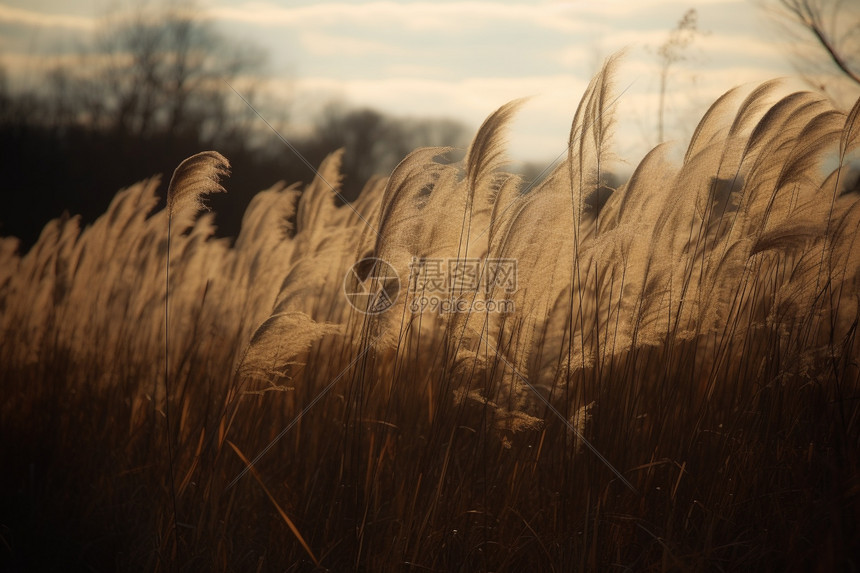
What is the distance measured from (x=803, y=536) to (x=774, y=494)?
1.10ft

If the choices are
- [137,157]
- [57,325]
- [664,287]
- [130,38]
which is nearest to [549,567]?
[664,287]

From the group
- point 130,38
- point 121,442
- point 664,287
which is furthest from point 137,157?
point 664,287

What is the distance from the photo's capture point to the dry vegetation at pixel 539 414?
2.55 m

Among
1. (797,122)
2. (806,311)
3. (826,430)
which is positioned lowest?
(826,430)

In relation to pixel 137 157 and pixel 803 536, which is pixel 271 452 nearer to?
pixel 803 536

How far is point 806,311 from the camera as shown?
312cm

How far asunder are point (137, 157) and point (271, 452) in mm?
16498

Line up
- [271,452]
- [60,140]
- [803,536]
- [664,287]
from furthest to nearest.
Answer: [60,140], [271,452], [664,287], [803,536]

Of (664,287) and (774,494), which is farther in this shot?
(664,287)

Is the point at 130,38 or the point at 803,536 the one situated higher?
the point at 130,38

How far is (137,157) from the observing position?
1748 centimetres

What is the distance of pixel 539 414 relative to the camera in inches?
124

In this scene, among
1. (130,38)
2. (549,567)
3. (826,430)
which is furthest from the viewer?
(130,38)

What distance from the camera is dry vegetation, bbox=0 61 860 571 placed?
2.55m
